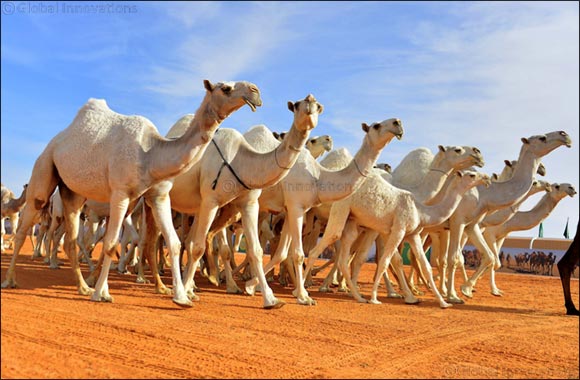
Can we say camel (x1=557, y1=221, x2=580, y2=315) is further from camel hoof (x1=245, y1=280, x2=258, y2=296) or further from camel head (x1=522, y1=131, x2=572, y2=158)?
camel hoof (x1=245, y1=280, x2=258, y2=296)

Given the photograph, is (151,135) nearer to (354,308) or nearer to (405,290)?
(354,308)

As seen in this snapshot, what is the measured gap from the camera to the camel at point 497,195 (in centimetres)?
1383

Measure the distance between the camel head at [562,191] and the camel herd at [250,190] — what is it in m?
1.71

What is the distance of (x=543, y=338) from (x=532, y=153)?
6890mm

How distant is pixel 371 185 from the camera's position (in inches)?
481

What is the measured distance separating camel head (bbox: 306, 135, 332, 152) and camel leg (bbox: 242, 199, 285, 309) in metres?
4.87

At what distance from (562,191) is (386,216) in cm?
804

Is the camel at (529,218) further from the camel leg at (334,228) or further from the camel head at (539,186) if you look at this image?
the camel leg at (334,228)

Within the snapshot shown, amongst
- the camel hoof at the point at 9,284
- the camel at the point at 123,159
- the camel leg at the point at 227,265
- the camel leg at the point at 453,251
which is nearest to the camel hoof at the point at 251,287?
the camel leg at the point at 227,265

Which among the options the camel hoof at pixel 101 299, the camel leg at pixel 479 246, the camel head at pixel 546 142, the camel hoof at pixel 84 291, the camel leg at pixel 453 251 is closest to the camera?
the camel hoof at pixel 101 299

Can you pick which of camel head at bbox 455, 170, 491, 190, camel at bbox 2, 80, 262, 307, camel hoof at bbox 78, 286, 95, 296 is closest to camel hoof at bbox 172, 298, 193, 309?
camel at bbox 2, 80, 262, 307

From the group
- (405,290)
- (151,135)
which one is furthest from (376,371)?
(405,290)

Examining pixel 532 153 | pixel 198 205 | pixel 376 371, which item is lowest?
pixel 376 371

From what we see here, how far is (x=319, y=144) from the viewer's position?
14.8 meters
